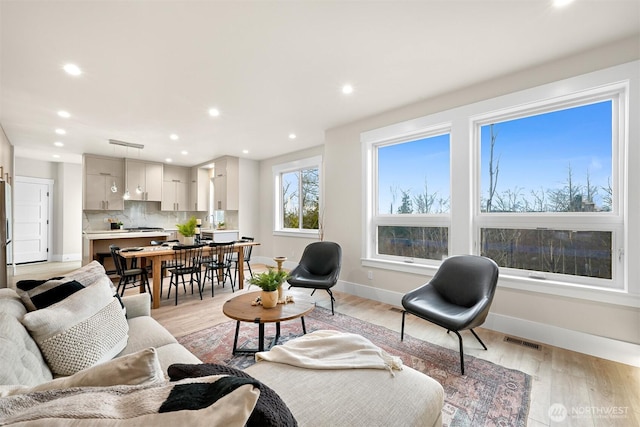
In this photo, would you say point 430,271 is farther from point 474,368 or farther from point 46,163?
point 46,163

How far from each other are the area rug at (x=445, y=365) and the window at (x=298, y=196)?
2.83 metres

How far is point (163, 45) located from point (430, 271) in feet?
11.8

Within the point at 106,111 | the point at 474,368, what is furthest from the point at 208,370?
the point at 106,111

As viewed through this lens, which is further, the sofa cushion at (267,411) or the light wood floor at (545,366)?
the light wood floor at (545,366)

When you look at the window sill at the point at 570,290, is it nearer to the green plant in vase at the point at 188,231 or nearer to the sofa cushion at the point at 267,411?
the sofa cushion at the point at 267,411

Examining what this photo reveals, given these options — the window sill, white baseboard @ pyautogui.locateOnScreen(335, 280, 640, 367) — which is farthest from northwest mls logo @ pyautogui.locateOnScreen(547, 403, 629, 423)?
the window sill

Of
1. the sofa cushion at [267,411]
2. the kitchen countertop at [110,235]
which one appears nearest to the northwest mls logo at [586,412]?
the sofa cushion at [267,411]

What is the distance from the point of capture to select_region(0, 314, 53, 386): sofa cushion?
103 centimetres

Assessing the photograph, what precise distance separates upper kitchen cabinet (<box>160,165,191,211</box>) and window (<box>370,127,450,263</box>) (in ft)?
18.9

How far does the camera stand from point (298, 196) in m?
6.23

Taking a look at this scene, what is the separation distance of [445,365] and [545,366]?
2.65 feet

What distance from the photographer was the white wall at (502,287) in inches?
91.0

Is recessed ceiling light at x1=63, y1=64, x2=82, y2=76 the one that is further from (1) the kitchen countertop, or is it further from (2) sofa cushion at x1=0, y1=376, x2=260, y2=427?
(1) the kitchen countertop

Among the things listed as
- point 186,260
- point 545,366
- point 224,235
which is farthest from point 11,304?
point 224,235
